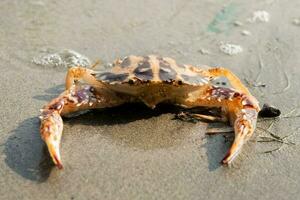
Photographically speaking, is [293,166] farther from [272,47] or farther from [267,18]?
[267,18]

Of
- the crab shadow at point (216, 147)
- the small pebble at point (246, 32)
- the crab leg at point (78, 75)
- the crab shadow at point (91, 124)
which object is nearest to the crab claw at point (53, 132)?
the crab shadow at point (91, 124)

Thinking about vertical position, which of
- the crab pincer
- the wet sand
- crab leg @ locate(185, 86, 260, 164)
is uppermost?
the crab pincer

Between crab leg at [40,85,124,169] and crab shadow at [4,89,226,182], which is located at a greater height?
crab leg at [40,85,124,169]

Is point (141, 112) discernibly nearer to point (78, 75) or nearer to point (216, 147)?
point (78, 75)

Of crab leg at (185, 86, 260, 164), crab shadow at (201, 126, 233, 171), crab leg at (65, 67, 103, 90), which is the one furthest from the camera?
crab leg at (65, 67, 103, 90)

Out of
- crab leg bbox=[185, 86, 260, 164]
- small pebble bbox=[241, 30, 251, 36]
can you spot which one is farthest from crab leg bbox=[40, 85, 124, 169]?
small pebble bbox=[241, 30, 251, 36]

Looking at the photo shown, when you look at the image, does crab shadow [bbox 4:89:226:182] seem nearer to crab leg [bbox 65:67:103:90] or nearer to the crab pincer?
the crab pincer

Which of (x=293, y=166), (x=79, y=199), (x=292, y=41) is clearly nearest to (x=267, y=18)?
(x=292, y=41)

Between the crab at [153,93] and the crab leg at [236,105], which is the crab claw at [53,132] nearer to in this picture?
the crab at [153,93]
